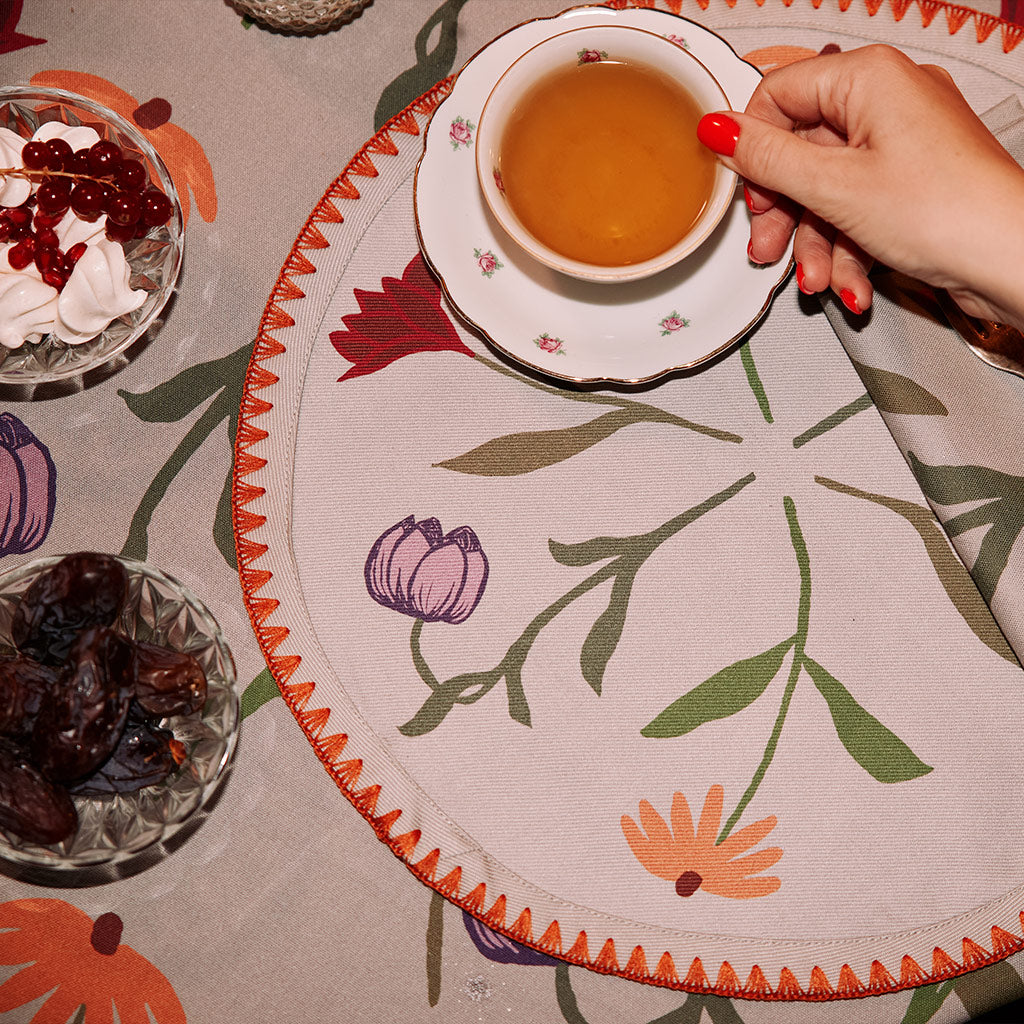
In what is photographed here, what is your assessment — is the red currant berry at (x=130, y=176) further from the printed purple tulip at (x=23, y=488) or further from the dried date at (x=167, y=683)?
the dried date at (x=167, y=683)

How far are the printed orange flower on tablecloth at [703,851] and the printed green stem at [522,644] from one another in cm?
17

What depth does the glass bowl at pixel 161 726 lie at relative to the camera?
2.60 feet

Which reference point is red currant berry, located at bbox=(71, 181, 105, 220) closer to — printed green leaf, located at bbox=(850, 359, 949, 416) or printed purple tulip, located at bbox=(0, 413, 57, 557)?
printed purple tulip, located at bbox=(0, 413, 57, 557)

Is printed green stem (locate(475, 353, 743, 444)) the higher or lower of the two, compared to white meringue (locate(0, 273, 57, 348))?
higher

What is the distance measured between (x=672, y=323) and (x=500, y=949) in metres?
0.66

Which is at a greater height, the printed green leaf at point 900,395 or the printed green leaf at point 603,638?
the printed green leaf at point 900,395

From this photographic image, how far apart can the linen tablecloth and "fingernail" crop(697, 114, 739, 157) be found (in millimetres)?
176

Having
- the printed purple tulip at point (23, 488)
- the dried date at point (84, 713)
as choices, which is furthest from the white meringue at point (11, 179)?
the dried date at point (84, 713)

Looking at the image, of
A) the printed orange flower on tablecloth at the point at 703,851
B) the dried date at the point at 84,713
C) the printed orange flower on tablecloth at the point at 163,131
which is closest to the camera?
the dried date at the point at 84,713

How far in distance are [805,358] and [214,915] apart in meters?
0.85

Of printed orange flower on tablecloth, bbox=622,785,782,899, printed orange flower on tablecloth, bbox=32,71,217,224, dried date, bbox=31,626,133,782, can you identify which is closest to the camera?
dried date, bbox=31,626,133,782

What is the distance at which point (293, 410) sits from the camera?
2.83 ft

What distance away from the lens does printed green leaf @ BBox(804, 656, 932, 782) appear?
2.70 feet

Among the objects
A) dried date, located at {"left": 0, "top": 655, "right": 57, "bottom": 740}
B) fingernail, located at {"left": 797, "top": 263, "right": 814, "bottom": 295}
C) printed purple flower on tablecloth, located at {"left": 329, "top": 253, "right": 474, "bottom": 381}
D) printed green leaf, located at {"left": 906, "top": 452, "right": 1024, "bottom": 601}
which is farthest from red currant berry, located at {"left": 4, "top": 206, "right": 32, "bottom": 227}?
printed green leaf, located at {"left": 906, "top": 452, "right": 1024, "bottom": 601}
